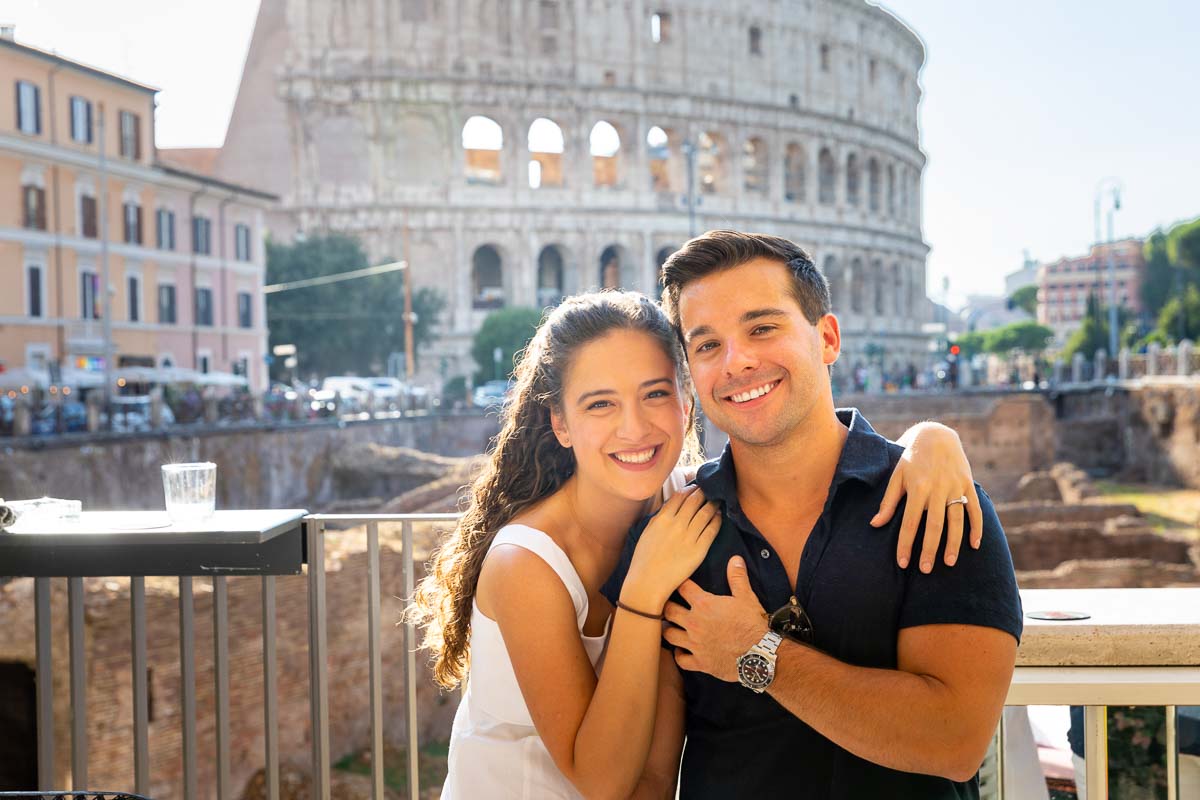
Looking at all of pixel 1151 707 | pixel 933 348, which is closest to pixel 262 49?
pixel 933 348

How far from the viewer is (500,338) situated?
111 feet

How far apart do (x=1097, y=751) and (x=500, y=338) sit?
32066 millimetres

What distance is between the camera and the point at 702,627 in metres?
1.62

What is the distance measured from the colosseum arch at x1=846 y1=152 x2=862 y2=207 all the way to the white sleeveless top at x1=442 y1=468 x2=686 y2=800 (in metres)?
45.9

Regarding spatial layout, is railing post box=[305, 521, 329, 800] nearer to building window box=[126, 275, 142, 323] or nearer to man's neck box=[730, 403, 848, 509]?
man's neck box=[730, 403, 848, 509]

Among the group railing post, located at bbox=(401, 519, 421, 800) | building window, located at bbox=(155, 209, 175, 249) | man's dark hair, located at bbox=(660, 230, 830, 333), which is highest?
building window, located at bbox=(155, 209, 175, 249)

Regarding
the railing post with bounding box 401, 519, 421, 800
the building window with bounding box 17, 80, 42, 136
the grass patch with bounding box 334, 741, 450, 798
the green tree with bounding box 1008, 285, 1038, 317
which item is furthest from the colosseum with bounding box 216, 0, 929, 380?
the green tree with bounding box 1008, 285, 1038, 317

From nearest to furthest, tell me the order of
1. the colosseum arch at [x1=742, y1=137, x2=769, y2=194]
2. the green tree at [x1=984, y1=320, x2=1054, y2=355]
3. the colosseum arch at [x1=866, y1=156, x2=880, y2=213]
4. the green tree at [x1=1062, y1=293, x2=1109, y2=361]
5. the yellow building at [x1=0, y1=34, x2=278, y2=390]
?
the yellow building at [x1=0, y1=34, x2=278, y2=390] → the green tree at [x1=1062, y1=293, x2=1109, y2=361] → the colosseum arch at [x1=742, y1=137, x2=769, y2=194] → the colosseum arch at [x1=866, y1=156, x2=880, y2=213] → the green tree at [x1=984, y1=320, x2=1054, y2=355]

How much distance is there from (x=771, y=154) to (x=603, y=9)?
317 inches

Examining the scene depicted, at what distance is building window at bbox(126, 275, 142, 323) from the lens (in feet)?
82.0

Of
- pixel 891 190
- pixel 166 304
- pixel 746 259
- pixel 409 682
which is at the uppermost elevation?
pixel 891 190

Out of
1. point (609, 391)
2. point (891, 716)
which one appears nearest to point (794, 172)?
point (609, 391)

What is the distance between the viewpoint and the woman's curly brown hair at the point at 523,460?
1861mm

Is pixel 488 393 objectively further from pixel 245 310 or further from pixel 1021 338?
pixel 1021 338
